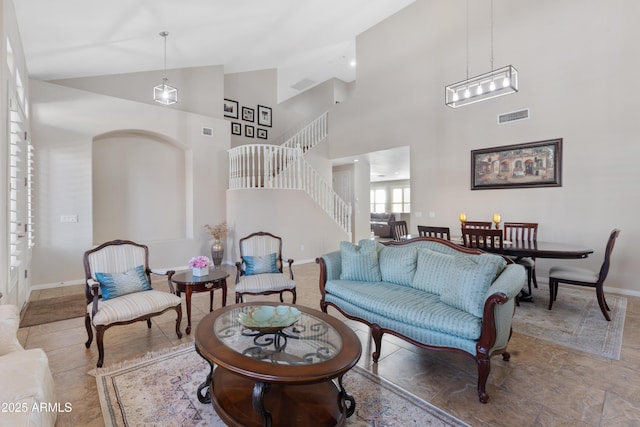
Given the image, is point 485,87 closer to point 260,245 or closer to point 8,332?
point 260,245

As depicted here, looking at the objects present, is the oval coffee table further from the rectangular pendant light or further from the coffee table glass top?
the rectangular pendant light

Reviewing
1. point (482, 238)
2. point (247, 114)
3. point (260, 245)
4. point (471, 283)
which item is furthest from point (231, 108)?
point (471, 283)

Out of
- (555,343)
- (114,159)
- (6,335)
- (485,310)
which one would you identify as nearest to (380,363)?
(485,310)

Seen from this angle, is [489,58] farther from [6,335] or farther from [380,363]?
[6,335]

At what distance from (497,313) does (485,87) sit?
3.05 metres

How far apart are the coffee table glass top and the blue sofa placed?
2.29ft

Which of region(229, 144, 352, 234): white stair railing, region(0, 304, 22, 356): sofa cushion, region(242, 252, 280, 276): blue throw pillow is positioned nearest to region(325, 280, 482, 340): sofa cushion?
region(242, 252, 280, 276): blue throw pillow

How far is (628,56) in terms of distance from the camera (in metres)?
4.18

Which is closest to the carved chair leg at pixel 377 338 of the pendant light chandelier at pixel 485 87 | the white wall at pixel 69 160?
the pendant light chandelier at pixel 485 87

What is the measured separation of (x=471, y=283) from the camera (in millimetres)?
2271

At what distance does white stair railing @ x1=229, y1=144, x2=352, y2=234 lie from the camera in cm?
629

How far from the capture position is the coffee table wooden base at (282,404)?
1594 mm

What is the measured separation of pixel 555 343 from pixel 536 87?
407 centimetres

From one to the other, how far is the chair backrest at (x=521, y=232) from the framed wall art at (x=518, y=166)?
0.86 m
